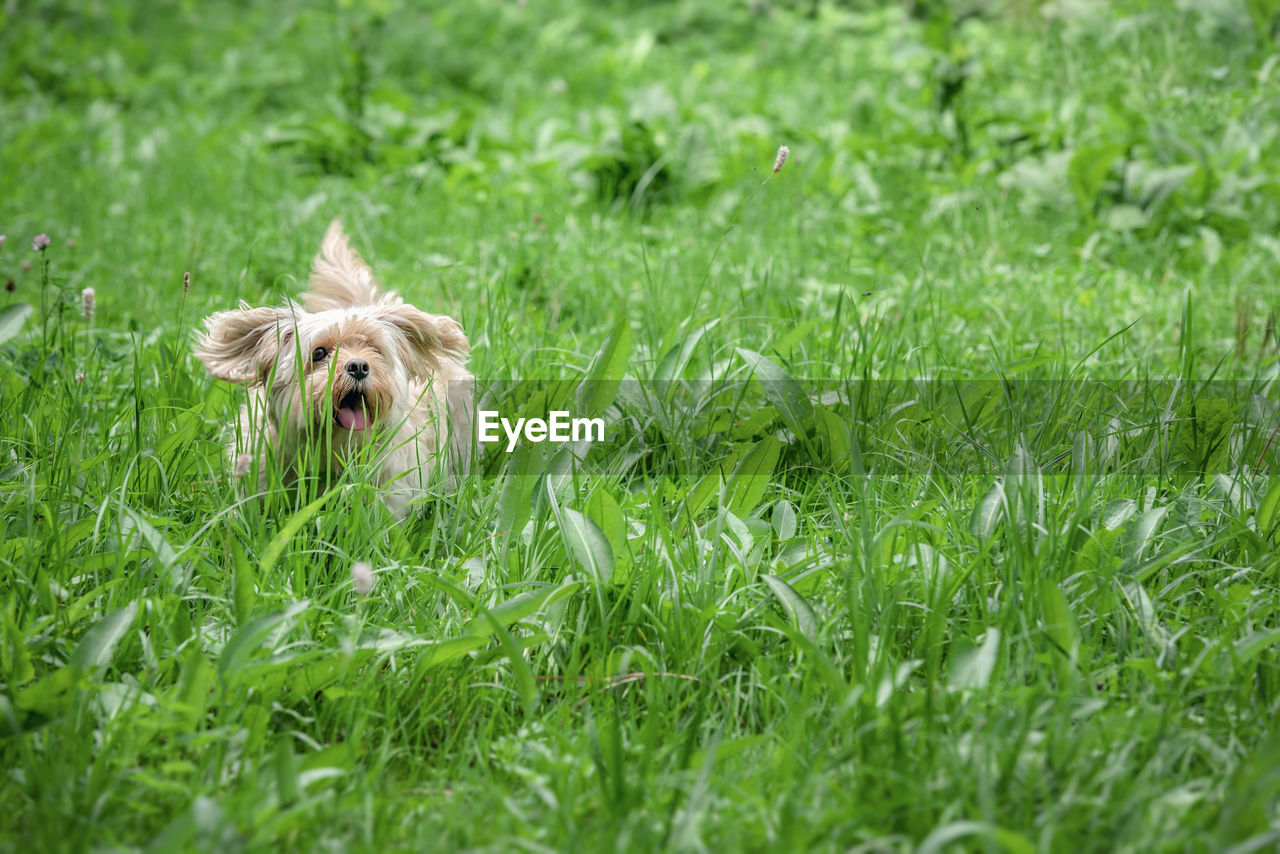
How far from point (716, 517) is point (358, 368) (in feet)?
3.47

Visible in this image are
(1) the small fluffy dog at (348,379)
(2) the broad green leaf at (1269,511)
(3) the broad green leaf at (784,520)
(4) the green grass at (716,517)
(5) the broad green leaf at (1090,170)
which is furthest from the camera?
(5) the broad green leaf at (1090,170)

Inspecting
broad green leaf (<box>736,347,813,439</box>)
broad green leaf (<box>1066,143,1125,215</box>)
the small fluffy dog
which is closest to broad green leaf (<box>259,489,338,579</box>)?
the small fluffy dog

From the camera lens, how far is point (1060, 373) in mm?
3535

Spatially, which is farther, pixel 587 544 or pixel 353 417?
pixel 353 417

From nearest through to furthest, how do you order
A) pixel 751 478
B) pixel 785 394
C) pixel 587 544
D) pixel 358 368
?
pixel 587 544, pixel 751 478, pixel 358 368, pixel 785 394

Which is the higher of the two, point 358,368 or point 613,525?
point 358,368

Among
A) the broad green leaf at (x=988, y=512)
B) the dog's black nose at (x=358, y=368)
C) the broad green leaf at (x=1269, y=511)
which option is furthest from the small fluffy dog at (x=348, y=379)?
the broad green leaf at (x=1269, y=511)

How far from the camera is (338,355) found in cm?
293

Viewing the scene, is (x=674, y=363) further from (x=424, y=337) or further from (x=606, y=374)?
(x=424, y=337)

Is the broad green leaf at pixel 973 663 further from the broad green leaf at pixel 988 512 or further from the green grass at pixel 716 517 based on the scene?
the broad green leaf at pixel 988 512

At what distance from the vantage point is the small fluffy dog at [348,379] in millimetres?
2896

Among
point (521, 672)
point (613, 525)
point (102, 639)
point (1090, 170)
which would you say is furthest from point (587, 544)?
point (1090, 170)

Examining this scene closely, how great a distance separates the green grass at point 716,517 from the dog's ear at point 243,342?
141mm

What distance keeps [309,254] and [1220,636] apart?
3.77 meters
